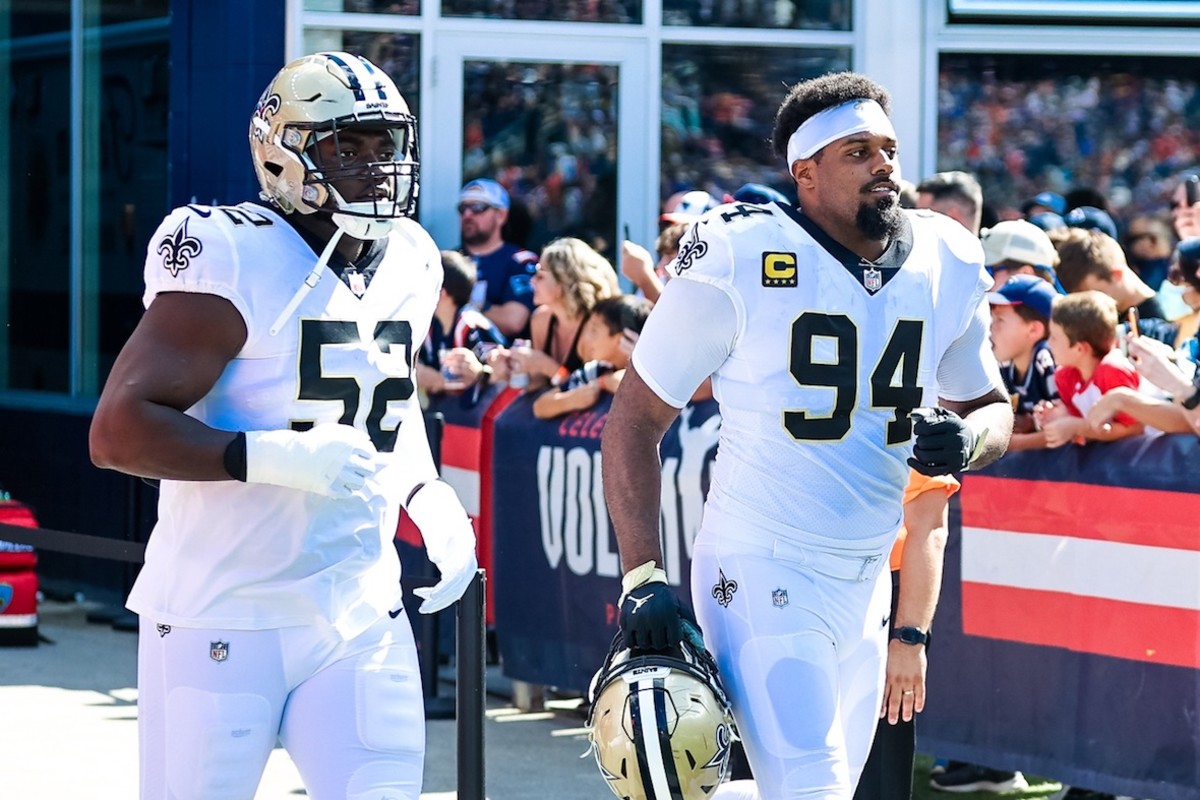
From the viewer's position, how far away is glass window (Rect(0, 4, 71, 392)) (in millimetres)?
11852

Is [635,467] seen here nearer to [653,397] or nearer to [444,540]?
[653,397]

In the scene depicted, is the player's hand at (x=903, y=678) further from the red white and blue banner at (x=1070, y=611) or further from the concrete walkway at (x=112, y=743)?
the concrete walkway at (x=112, y=743)

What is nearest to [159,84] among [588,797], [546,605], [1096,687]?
[546,605]

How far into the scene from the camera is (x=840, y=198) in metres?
4.08

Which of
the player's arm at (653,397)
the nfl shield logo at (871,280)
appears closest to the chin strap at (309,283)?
the player's arm at (653,397)

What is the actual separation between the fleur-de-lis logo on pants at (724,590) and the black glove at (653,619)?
5.8 inches

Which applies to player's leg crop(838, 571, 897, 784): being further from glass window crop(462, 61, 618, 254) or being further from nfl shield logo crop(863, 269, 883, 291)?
glass window crop(462, 61, 618, 254)

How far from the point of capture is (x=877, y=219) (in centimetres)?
405

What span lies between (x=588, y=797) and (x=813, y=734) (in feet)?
9.09

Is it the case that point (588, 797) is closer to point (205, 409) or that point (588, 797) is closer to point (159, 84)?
point (205, 409)

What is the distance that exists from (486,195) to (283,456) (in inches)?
256

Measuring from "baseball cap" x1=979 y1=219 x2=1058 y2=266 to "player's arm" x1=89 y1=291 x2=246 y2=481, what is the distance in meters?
4.19

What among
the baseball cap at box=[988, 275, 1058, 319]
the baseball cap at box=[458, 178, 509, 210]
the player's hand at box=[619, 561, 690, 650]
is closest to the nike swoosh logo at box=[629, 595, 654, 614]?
the player's hand at box=[619, 561, 690, 650]

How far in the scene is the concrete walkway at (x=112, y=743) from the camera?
6.66 m
